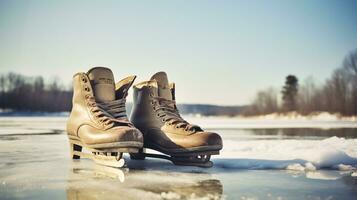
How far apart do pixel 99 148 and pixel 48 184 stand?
704mm

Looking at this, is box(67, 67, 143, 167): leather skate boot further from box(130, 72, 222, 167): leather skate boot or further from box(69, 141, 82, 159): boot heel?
box(130, 72, 222, 167): leather skate boot

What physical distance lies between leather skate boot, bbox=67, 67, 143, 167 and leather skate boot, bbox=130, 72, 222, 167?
0.60ft

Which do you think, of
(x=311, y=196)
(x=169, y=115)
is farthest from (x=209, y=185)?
(x=169, y=115)

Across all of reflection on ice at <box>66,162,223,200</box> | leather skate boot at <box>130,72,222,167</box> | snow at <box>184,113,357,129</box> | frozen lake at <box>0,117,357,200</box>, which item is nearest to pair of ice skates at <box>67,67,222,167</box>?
leather skate boot at <box>130,72,222,167</box>

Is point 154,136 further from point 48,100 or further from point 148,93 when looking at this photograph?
point 48,100

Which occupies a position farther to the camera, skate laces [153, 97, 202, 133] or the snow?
the snow

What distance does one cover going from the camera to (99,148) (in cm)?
291

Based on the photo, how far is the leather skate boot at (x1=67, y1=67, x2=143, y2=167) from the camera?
2787 millimetres

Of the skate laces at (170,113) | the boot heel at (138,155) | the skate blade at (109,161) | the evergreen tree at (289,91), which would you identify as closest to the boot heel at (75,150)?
the skate blade at (109,161)

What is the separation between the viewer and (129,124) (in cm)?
295

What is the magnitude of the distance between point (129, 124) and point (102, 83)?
1.72ft

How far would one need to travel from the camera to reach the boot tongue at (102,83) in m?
3.21

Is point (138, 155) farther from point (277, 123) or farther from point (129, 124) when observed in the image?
point (277, 123)

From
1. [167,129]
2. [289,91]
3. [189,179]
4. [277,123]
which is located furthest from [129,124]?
[289,91]
